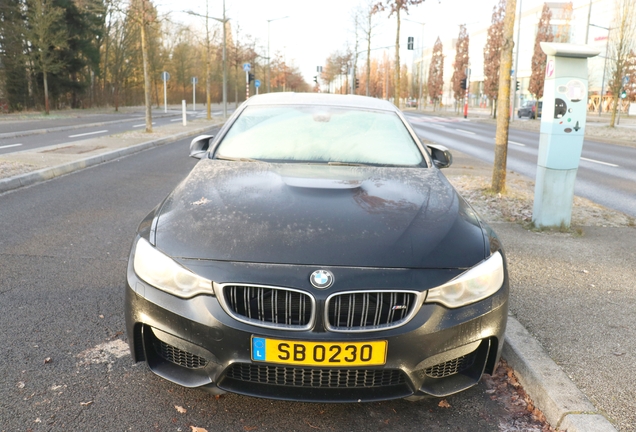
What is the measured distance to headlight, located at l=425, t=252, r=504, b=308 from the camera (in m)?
2.37

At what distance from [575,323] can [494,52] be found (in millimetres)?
48609

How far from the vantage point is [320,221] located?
2637mm

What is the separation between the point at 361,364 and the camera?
2291 millimetres

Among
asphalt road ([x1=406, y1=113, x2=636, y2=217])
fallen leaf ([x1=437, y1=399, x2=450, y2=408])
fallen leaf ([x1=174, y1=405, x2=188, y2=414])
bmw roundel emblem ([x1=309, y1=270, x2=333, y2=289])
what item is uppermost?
bmw roundel emblem ([x1=309, y1=270, x2=333, y2=289])

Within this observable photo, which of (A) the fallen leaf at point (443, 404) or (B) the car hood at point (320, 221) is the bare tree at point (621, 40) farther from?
(A) the fallen leaf at point (443, 404)

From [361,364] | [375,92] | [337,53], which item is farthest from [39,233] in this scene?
[375,92]

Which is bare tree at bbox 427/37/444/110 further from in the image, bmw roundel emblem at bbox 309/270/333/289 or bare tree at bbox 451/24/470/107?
bmw roundel emblem at bbox 309/270/333/289

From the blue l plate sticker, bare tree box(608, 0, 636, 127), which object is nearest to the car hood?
the blue l plate sticker

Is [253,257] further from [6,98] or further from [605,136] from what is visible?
[6,98]

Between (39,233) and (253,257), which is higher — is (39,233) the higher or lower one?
the lower one

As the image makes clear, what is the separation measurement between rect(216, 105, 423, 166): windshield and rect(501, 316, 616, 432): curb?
1.34 metres

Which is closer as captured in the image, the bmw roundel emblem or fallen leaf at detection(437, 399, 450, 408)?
the bmw roundel emblem

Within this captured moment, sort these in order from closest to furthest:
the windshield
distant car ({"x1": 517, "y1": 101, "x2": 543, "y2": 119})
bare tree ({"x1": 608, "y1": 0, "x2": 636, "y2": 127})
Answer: the windshield
bare tree ({"x1": 608, "y1": 0, "x2": 636, "y2": 127})
distant car ({"x1": 517, "y1": 101, "x2": 543, "y2": 119})

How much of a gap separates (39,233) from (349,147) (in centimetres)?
366
